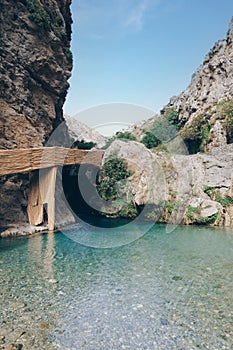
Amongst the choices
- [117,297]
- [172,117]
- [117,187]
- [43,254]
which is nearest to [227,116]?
[117,187]

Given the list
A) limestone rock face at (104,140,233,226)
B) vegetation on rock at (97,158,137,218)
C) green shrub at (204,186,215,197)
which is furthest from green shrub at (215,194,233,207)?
vegetation on rock at (97,158,137,218)

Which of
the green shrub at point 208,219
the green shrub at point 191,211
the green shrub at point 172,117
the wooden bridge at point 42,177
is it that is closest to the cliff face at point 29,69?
the wooden bridge at point 42,177

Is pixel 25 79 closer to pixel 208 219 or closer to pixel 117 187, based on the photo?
pixel 117 187

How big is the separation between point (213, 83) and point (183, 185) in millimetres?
17471

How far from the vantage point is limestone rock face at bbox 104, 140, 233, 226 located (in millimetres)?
12477

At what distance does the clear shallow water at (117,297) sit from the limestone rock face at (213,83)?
797 inches

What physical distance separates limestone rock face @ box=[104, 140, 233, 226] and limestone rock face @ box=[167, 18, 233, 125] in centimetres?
1190

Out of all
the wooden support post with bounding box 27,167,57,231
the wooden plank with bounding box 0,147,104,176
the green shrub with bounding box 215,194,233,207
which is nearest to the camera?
the wooden plank with bounding box 0,147,104,176

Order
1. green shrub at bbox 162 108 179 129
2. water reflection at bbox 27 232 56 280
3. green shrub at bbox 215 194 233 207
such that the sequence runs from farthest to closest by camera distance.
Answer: green shrub at bbox 162 108 179 129 → green shrub at bbox 215 194 233 207 → water reflection at bbox 27 232 56 280

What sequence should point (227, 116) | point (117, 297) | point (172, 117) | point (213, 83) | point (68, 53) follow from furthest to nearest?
1. point (172, 117)
2. point (213, 83)
3. point (227, 116)
4. point (68, 53)
5. point (117, 297)

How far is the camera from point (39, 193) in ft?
35.9

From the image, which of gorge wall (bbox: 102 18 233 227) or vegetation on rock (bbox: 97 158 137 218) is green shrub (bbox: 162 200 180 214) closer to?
gorge wall (bbox: 102 18 233 227)

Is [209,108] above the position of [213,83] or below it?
below

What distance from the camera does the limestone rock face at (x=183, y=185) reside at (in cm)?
1248
